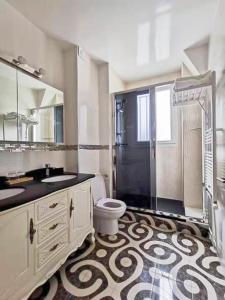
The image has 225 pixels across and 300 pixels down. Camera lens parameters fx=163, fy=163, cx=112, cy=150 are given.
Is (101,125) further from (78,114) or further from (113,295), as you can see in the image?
(113,295)

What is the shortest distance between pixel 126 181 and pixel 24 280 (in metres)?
2.08

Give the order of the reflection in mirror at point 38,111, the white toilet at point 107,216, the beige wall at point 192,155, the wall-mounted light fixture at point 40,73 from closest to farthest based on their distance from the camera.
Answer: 1. the reflection in mirror at point 38,111
2. the wall-mounted light fixture at point 40,73
3. the white toilet at point 107,216
4. the beige wall at point 192,155

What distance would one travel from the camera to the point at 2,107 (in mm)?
1464

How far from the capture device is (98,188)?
7.91ft

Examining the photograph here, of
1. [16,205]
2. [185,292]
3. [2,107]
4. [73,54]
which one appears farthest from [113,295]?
[73,54]

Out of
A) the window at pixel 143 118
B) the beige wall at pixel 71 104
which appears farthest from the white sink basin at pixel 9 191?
the window at pixel 143 118

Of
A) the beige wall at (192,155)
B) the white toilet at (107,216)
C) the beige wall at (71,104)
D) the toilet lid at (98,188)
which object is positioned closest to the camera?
the white toilet at (107,216)

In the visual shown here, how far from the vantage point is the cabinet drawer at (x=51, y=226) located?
1.18m

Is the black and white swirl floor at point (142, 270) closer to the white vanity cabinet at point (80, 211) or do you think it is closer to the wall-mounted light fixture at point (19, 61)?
the white vanity cabinet at point (80, 211)

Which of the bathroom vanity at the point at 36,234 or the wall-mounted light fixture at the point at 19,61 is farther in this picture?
the wall-mounted light fixture at the point at 19,61

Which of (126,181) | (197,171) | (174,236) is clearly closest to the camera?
(174,236)

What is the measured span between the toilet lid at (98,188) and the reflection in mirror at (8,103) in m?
1.18

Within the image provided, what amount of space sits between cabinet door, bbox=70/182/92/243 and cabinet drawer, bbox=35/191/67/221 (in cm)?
12

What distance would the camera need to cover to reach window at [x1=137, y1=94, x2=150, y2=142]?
2.72 m
